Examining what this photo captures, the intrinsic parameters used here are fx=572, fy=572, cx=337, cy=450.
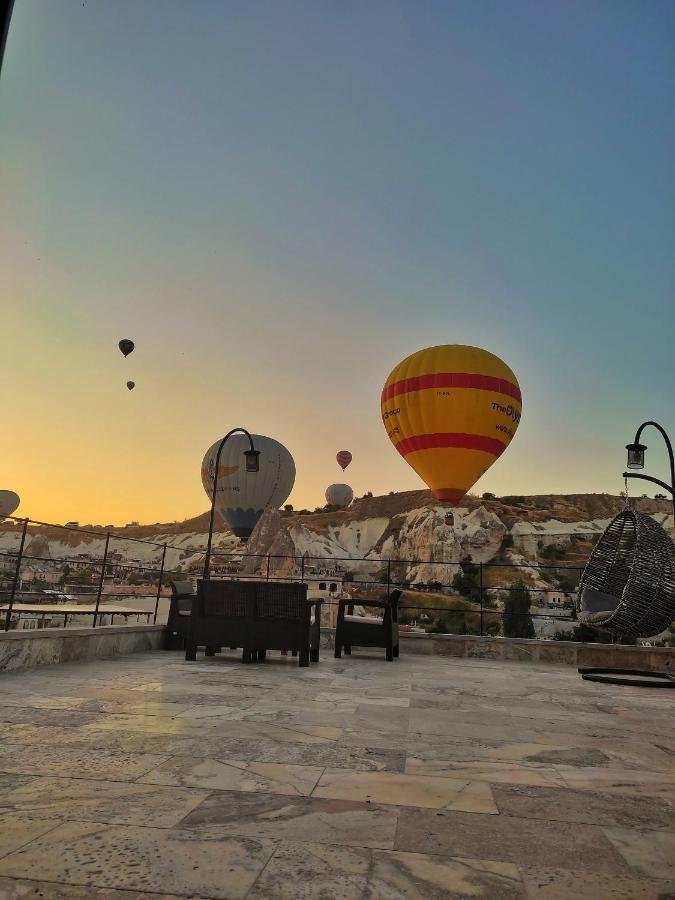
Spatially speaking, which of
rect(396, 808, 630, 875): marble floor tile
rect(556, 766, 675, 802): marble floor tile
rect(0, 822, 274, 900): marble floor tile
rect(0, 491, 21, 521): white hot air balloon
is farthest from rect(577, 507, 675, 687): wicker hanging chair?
rect(0, 491, 21, 521): white hot air balloon

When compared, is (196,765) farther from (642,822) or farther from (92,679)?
(92,679)

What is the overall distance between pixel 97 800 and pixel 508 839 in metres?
1.47

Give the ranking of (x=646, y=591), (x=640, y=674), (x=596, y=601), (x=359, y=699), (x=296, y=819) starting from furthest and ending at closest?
(x=596, y=601), (x=646, y=591), (x=640, y=674), (x=359, y=699), (x=296, y=819)

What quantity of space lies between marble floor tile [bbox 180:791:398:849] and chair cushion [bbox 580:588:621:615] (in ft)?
30.3

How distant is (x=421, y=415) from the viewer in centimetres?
1691

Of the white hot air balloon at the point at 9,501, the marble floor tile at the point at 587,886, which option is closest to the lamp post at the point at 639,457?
the marble floor tile at the point at 587,886

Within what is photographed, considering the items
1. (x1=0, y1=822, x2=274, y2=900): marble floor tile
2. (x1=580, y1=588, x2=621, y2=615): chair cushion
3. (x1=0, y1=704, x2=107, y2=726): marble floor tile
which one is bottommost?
(x1=0, y1=704, x2=107, y2=726): marble floor tile

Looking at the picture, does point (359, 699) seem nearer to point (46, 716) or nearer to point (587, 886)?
point (46, 716)

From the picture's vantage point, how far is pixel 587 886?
1.57m

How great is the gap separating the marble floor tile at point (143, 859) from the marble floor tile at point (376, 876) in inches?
3.3

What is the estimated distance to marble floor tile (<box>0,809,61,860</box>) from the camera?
1707mm

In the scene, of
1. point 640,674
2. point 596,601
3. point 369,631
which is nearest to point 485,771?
point 369,631

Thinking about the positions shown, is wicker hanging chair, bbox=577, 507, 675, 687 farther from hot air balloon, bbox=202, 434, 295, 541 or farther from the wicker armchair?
hot air balloon, bbox=202, 434, 295, 541

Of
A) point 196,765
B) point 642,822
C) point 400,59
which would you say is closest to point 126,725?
point 196,765
